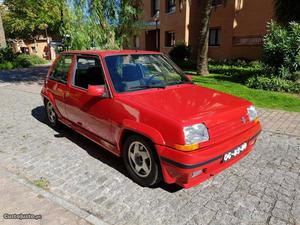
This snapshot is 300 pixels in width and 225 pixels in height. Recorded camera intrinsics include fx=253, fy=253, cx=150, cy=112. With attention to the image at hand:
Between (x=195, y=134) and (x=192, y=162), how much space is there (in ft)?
1.01

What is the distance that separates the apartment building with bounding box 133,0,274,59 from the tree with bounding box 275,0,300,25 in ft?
11.5

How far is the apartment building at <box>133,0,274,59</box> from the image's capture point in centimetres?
1716

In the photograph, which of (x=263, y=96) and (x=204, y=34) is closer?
(x=263, y=96)

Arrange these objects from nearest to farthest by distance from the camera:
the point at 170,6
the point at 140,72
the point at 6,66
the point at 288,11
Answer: the point at 140,72 → the point at 288,11 → the point at 6,66 → the point at 170,6

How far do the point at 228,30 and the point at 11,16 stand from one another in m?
30.2

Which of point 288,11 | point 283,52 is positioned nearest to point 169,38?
point 288,11

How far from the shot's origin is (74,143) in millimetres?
4910

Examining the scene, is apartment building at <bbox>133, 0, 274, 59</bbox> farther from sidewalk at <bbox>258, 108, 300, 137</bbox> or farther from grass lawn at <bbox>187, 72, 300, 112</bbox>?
sidewalk at <bbox>258, 108, 300, 137</bbox>

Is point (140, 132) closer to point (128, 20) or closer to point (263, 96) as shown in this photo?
point (263, 96)

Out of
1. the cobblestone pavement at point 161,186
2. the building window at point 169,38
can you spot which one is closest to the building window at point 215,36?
the building window at point 169,38

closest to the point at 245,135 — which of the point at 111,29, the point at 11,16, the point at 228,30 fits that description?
the point at 111,29

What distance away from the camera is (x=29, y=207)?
9.87ft

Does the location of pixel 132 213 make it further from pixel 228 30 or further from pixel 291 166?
pixel 228 30

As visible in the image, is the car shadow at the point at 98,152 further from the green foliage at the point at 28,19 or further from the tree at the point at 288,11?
the green foliage at the point at 28,19
